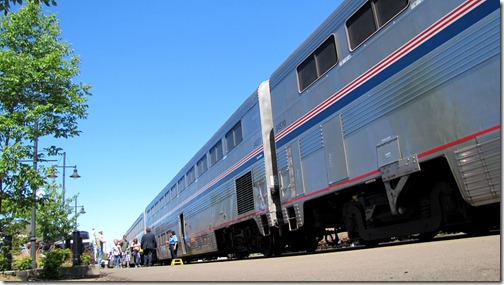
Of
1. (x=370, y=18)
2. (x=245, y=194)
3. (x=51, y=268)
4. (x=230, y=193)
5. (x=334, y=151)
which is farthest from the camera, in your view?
(x=230, y=193)

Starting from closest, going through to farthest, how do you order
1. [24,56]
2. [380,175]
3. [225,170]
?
[380,175], [24,56], [225,170]

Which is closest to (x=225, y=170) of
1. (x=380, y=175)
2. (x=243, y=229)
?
(x=243, y=229)

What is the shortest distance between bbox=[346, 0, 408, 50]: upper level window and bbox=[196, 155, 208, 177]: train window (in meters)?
10.7

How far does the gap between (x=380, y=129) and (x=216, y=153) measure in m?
9.57

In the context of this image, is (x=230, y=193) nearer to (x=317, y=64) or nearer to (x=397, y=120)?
(x=317, y=64)

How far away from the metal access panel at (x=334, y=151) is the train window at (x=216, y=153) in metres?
7.39

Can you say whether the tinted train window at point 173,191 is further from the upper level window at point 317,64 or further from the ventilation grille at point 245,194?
the upper level window at point 317,64

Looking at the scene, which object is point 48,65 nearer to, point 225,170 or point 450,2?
point 225,170

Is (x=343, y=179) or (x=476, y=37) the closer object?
(x=476, y=37)

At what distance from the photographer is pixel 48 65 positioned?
1065 cm

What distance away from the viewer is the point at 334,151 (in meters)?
8.39

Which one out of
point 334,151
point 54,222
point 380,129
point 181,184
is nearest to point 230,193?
point 334,151

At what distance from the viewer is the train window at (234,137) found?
1352 centimetres

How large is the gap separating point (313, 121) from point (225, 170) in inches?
247
